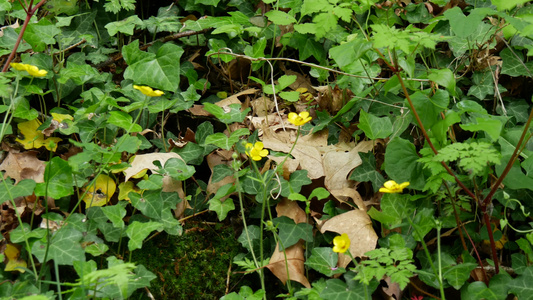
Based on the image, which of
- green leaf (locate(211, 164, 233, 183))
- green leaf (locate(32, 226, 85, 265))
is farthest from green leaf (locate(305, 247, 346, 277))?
green leaf (locate(32, 226, 85, 265))

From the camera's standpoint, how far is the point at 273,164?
238cm

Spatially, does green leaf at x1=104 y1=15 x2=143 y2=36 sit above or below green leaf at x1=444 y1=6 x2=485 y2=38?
below

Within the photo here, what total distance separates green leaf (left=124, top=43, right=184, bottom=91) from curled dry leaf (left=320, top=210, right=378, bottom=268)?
122 centimetres

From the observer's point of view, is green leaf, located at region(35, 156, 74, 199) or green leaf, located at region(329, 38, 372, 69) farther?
green leaf, located at region(35, 156, 74, 199)

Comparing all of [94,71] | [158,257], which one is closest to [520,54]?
[158,257]

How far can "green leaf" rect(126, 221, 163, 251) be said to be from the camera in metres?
1.90

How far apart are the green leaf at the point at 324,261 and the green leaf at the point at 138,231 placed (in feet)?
2.24

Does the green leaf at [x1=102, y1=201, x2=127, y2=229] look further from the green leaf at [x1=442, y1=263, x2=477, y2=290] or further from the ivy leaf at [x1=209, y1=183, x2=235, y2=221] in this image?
the green leaf at [x1=442, y1=263, x2=477, y2=290]

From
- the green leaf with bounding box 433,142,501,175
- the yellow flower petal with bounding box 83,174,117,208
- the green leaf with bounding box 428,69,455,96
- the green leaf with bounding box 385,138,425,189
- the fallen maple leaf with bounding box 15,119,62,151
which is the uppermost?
the green leaf with bounding box 428,69,455,96

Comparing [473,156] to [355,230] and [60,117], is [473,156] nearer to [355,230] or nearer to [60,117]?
[355,230]

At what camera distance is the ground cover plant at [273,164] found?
187 centimetres

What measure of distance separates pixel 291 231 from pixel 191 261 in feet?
1.66

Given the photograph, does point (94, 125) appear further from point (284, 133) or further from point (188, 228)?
point (284, 133)

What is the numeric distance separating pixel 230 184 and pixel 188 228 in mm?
315
